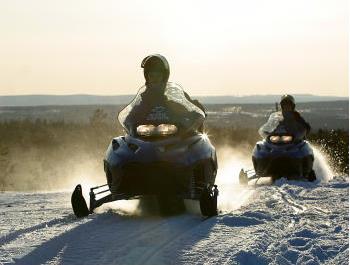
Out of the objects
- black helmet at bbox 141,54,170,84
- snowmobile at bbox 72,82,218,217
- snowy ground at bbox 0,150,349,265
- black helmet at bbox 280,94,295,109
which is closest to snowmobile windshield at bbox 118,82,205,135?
snowmobile at bbox 72,82,218,217

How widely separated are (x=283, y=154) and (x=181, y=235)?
24.6 feet

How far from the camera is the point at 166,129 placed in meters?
7.78

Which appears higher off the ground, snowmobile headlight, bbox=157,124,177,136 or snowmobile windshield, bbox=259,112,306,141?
snowmobile headlight, bbox=157,124,177,136

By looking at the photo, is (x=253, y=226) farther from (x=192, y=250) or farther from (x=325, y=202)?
(x=325, y=202)

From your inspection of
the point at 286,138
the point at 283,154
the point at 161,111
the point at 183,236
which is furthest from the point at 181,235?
the point at 286,138

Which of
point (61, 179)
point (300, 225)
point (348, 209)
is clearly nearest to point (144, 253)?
point (300, 225)

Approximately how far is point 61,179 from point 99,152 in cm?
476

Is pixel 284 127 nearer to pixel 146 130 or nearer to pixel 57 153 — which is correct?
pixel 146 130

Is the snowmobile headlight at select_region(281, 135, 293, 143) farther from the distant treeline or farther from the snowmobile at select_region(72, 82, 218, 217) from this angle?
the distant treeline

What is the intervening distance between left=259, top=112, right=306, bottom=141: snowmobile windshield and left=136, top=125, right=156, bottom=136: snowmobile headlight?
6273 mm

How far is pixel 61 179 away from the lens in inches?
1074

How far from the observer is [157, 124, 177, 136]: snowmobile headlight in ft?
25.4

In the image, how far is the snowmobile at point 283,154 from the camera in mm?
13047

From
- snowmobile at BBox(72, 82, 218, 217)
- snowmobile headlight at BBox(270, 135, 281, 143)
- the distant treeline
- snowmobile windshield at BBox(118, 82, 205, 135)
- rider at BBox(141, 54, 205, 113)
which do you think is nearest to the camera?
snowmobile at BBox(72, 82, 218, 217)
